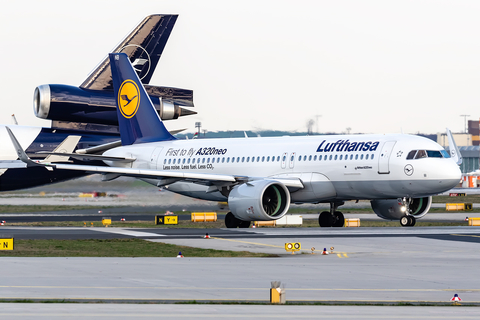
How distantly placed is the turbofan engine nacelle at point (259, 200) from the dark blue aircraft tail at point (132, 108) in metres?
10.6

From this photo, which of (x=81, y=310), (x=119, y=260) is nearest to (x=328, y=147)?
(x=119, y=260)

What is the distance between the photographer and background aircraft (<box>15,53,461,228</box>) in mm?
33594

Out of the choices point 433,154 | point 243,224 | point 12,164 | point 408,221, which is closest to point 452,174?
point 433,154

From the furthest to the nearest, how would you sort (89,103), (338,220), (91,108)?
(91,108), (89,103), (338,220)

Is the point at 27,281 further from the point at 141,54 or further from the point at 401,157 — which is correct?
the point at 141,54

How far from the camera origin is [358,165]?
3450 centimetres

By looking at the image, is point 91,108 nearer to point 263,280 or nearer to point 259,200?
point 259,200

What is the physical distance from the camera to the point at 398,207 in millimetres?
36906

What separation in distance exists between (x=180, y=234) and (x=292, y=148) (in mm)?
9162

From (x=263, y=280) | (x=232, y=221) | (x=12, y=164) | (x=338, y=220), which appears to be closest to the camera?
(x=263, y=280)

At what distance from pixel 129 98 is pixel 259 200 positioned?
45.3 feet

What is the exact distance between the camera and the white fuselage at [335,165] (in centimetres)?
3344

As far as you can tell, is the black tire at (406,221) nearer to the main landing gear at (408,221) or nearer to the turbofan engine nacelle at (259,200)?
the main landing gear at (408,221)

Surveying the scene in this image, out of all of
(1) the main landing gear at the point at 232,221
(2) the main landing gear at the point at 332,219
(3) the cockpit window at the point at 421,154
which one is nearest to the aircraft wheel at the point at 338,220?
(2) the main landing gear at the point at 332,219
